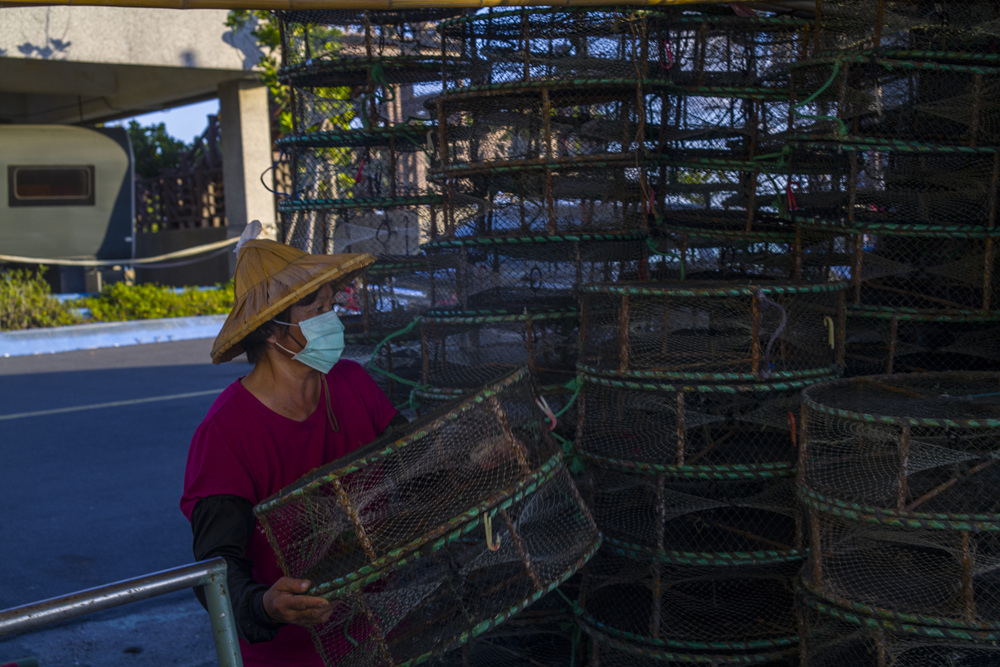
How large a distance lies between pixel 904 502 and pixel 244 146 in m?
12.7

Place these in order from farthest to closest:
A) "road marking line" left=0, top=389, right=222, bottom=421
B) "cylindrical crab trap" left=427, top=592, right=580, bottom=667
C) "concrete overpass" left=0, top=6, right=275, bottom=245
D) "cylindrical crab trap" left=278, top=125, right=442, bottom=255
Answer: "concrete overpass" left=0, top=6, right=275, bottom=245 → "road marking line" left=0, top=389, right=222, bottom=421 → "cylindrical crab trap" left=278, top=125, right=442, bottom=255 → "cylindrical crab trap" left=427, top=592, right=580, bottom=667

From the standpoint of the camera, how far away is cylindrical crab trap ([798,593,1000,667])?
2176 mm

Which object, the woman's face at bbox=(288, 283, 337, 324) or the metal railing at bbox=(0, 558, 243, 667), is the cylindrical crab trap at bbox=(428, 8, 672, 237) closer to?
the woman's face at bbox=(288, 283, 337, 324)

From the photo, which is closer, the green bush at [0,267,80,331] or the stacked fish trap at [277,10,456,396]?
the stacked fish trap at [277,10,456,396]

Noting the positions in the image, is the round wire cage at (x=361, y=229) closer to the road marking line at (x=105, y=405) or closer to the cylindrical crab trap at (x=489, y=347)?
the cylindrical crab trap at (x=489, y=347)

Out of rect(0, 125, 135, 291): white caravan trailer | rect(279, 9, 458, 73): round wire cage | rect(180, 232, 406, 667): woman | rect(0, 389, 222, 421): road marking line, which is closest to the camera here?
rect(180, 232, 406, 667): woman

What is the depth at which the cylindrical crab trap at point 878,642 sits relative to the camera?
2.18 metres

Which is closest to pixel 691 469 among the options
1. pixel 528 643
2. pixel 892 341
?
pixel 528 643

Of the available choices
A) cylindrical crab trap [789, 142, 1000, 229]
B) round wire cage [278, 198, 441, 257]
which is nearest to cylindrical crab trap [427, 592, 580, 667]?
cylindrical crab trap [789, 142, 1000, 229]

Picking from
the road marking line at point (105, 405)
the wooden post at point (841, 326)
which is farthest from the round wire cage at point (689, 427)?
the road marking line at point (105, 405)

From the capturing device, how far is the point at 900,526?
2.22m

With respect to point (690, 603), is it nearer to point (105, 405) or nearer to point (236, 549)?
point (236, 549)

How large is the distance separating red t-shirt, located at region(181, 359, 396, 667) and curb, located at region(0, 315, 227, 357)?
9.66 metres

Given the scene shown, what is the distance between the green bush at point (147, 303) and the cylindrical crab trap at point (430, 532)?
1126cm
